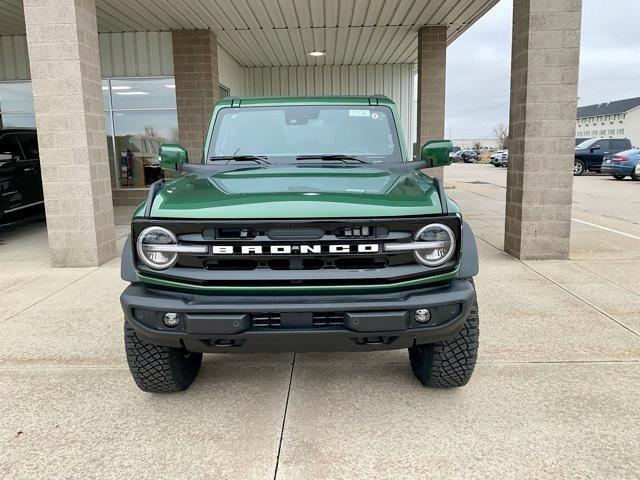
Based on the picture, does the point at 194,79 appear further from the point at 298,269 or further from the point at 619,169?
the point at 619,169

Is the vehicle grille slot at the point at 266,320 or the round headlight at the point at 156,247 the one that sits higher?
the round headlight at the point at 156,247

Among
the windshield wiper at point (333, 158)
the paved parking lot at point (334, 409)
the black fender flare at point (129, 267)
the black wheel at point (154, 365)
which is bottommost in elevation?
the paved parking lot at point (334, 409)

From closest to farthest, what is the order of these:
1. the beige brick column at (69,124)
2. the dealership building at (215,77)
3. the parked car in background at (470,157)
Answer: the beige brick column at (69,124) → the dealership building at (215,77) → the parked car in background at (470,157)

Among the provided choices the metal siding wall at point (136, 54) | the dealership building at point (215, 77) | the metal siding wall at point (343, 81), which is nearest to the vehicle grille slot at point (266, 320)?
the dealership building at point (215, 77)

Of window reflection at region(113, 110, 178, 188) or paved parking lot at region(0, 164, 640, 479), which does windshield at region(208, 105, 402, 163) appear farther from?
window reflection at region(113, 110, 178, 188)

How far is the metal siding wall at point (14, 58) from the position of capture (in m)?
13.4

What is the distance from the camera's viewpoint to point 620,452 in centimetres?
271

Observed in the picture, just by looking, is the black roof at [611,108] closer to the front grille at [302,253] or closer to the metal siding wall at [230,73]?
the metal siding wall at [230,73]

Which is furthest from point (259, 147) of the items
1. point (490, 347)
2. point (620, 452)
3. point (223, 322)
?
point (620, 452)

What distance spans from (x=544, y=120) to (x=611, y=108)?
83.1 m

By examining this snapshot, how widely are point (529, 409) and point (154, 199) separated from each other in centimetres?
250

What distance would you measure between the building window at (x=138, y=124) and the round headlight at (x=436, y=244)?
11.9 m

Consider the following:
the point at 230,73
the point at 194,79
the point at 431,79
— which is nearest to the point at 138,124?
the point at 194,79

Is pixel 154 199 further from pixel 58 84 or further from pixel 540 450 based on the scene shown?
pixel 58 84
